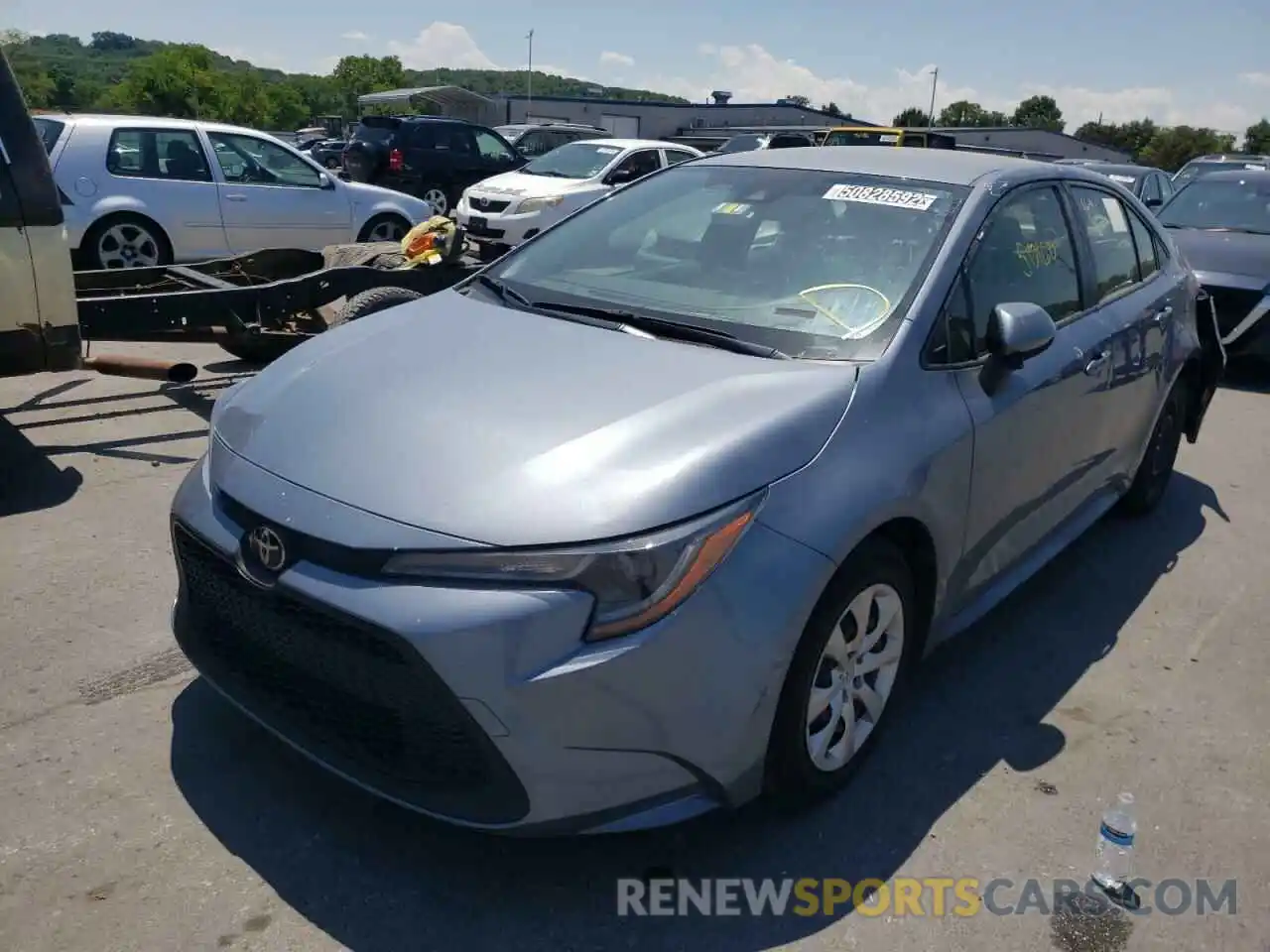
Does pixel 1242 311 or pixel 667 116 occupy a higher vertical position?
pixel 667 116

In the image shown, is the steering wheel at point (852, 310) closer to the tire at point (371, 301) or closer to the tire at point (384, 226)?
the tire at point (371, 301)

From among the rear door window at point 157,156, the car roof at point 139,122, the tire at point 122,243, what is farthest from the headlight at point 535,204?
the tire at point 122,243

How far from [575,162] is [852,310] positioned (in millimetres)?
12681

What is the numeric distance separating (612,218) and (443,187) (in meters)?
14.6

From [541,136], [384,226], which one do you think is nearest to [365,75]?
[541,136]

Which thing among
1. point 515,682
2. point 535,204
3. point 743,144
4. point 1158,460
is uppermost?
point 743,144

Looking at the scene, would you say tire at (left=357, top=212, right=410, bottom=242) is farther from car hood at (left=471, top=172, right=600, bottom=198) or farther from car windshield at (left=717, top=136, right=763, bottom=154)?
car windshield at (left=717, top=136, right=763, bottom=154)

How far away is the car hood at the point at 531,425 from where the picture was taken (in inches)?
91.0

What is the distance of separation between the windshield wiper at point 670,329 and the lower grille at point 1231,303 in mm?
7298

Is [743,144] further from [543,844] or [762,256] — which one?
[543,844]

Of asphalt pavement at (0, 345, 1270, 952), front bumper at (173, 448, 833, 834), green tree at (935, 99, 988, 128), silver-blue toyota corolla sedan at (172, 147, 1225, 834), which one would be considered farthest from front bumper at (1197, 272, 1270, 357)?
green tree at (935, 99, 988, 128)

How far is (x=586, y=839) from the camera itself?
2.70 m

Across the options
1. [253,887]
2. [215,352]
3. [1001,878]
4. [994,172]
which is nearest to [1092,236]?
[994,172]

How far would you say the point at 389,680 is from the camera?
7.50 feet
